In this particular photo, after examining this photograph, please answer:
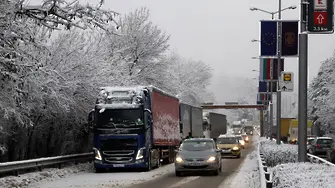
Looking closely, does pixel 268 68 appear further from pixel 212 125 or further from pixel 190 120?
pixel 212 125

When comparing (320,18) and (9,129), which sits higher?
(320,18)

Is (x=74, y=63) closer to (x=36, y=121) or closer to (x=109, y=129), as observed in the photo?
(x=36, y=121)

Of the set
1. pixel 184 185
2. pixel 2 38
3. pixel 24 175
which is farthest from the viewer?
pixel 24 175

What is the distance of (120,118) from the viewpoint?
86.3 ft

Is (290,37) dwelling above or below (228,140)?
above

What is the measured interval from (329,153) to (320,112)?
133ft

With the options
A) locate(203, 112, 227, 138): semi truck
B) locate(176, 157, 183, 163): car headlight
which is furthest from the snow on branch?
locate(203, 112, 227, 138): semi truck

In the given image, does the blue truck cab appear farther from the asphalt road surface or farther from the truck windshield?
the asphalt road surface

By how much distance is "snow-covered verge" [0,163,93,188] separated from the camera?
1922 cm

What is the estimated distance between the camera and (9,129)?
86.4ft

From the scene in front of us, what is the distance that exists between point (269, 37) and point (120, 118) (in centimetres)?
963

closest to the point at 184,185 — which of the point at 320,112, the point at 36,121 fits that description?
the point at 36,121

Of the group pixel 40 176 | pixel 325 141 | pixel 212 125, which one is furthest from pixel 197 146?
pixel 212 125

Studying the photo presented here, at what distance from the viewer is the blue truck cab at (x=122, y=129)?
2578cm
